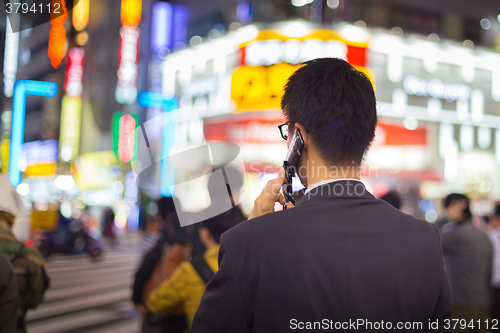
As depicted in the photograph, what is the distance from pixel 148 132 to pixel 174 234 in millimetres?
1627

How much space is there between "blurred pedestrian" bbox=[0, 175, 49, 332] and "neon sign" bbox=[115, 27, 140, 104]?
68.0ft

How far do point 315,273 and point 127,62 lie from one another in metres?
22.9

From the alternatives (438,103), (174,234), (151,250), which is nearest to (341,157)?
(174,234)

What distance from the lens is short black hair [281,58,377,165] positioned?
1288 millimetres

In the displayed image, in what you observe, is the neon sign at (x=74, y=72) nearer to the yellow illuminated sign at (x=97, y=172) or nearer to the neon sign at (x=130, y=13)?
the neon sign at (x=130, y=13)

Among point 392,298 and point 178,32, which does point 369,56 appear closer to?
point 178,32

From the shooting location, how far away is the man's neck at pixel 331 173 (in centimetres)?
131

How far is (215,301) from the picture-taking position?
116 centimetres

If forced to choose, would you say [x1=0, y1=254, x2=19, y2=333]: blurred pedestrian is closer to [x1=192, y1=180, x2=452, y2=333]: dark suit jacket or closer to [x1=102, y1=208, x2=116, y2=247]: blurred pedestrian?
[x1=192, y1=180, x2=452, y2=333]: dark suit jacket

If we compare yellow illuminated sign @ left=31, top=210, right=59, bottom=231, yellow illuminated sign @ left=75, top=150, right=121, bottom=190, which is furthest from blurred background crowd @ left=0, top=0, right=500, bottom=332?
yellow illuminated sign @ left=75, top=150, right=121, bottom=190

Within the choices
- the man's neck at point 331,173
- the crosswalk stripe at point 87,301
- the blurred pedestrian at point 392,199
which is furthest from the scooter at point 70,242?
the man's neck at point 331,173

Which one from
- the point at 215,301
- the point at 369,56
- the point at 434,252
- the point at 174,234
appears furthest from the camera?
the point at 369,56

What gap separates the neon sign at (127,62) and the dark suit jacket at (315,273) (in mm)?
22699

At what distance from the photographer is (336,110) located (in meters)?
1.29
